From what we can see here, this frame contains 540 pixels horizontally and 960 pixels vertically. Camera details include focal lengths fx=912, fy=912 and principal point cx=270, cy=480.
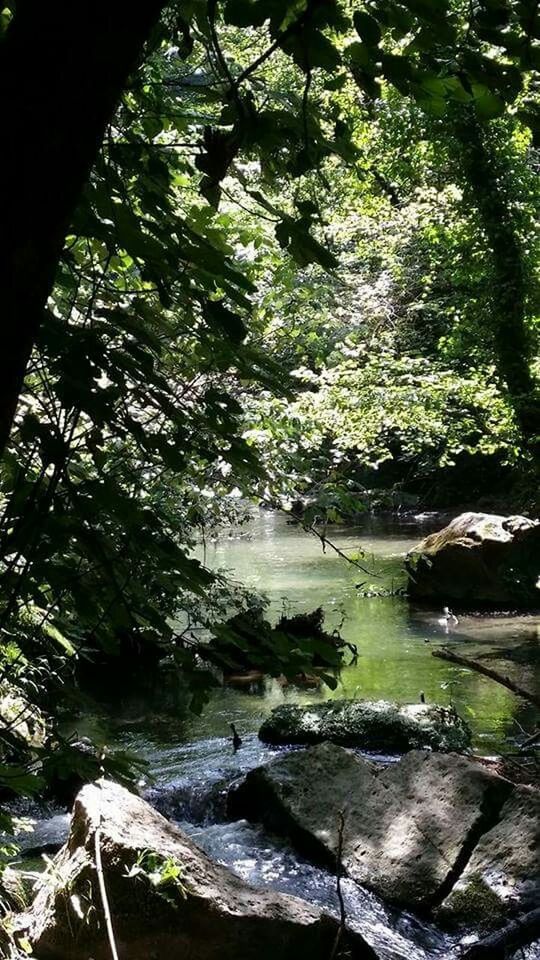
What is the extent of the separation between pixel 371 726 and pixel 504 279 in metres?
7.26

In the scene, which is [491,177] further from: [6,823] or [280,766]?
[6,823]

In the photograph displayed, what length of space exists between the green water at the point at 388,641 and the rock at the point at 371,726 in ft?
1.23

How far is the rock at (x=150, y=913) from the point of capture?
11.8 ft

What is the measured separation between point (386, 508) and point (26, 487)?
23.9 m

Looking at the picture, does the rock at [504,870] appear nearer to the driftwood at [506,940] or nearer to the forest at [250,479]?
the forest at [250,479]

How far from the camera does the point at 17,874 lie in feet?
14.0

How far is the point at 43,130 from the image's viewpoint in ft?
3.04

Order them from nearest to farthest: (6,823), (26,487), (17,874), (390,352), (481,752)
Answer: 1. (26,487)
2. (6,823)
3. (17,874)
4. (481,752)
5. (390,352)

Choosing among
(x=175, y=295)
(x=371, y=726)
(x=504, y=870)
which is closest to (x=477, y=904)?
(x=504, y=870)

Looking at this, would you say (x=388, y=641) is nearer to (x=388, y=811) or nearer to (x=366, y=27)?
(x=388, y=811)

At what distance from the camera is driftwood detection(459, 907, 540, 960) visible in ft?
14.4

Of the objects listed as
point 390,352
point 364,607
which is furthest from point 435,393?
point 364,607

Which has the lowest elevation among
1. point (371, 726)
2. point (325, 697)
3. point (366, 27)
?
point (325, 697)

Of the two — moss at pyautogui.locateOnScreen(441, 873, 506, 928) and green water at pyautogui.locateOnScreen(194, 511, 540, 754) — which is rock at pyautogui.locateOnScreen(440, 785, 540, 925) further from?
green water at pyautogui.locateOnScreen(194, 511, 540, 754)
